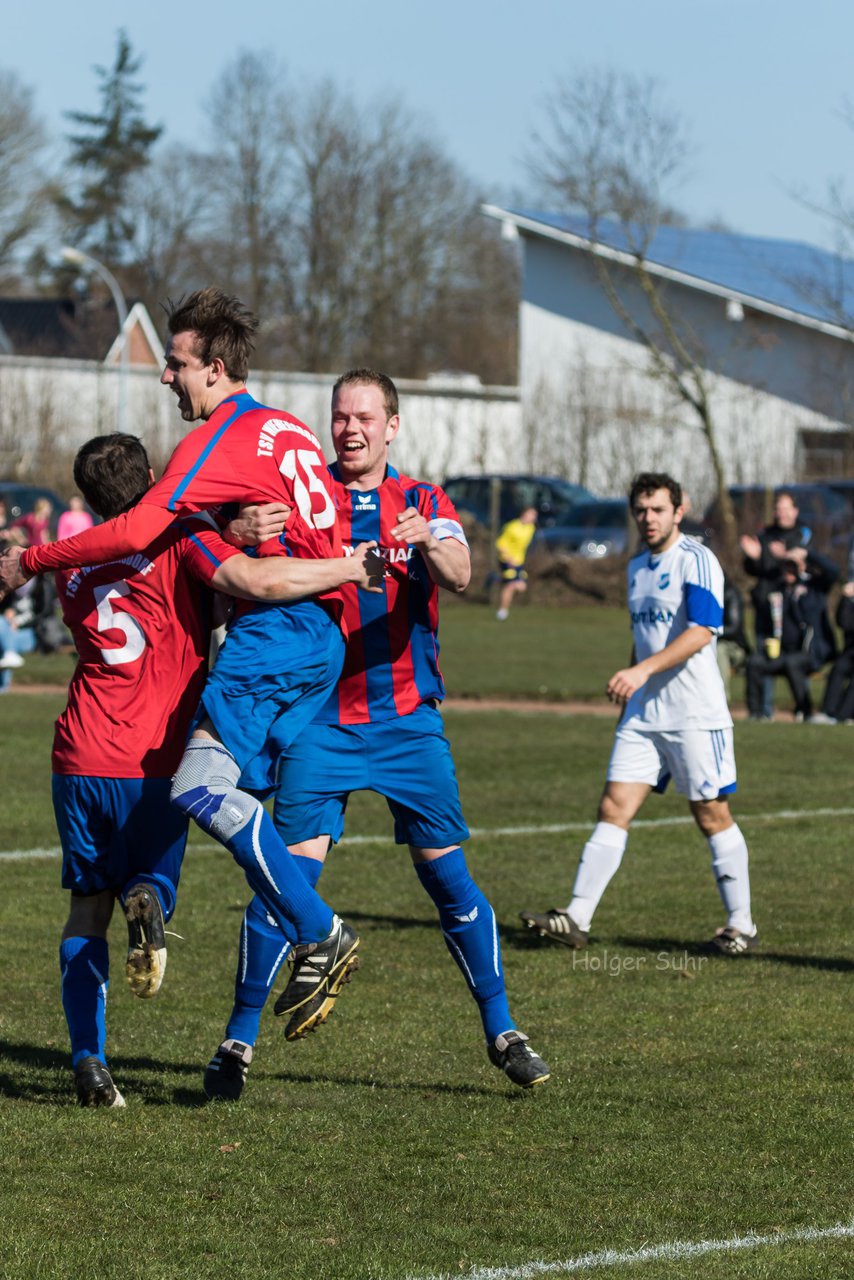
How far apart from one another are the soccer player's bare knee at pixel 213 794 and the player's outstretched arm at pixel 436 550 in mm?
785

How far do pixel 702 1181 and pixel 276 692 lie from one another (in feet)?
5.66

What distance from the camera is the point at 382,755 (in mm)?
5613

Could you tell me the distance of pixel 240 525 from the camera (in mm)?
5125

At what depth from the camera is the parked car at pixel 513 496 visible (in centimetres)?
3653

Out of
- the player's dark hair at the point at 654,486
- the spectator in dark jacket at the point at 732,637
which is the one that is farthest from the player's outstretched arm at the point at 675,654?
the spectator in dark jacket at the point at 732,637

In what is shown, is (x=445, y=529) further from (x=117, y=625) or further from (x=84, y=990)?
(x=84, y=990)

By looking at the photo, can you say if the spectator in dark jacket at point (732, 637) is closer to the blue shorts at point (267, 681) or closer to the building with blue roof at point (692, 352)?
the blue shorts at point (267, 681)

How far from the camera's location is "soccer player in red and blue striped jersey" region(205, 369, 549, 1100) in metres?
5.57

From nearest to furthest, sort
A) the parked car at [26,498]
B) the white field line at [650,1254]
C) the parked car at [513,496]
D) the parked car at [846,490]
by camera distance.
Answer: the white field line at [650,1254] < the parked car at [26,498] < the parked car at [846,490] < the parked car at [513,496]

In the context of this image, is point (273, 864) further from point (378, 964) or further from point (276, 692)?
point (378, 964)

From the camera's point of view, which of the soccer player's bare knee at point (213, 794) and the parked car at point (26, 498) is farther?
the parked car at point (26, 498)

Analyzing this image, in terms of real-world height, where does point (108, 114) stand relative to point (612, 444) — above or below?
above

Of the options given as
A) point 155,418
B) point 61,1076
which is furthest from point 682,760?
point 155,418

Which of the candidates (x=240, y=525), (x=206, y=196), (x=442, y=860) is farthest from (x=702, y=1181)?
(x=206, y=196)
